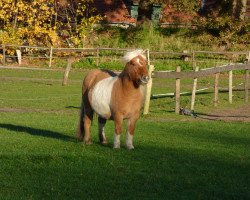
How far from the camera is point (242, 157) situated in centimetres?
1516

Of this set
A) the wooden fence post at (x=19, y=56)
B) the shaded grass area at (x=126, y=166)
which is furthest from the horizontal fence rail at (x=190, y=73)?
the wooden fence post at (x=19, y=56)

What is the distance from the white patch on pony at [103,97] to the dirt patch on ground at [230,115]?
9.79 meters

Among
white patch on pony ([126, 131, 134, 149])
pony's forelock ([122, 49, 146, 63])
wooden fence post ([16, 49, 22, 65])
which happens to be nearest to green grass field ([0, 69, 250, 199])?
white patch on pony ([126, 131, 134, 149])

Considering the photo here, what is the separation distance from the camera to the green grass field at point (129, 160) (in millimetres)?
11055

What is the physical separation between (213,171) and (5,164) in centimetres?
331

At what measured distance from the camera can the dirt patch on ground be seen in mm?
25328

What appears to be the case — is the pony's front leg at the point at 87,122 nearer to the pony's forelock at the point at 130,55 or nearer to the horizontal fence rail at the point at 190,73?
the pony's forelock at the point at 130,55

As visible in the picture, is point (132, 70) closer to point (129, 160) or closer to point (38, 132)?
point (129, 160)

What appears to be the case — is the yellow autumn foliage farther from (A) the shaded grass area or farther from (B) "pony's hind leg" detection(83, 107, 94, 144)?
(B) "pony's hind leg" detection(83, 107, 94, 144)

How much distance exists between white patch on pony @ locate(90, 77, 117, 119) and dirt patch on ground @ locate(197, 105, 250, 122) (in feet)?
32.1

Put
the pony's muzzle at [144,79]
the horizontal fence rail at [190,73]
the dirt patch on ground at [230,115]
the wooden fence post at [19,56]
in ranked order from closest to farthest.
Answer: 1. the pony's muzzle at [144,79]
2. the dirt patch on ground at [230,115]
3. the horizontal fence rail at [190,73]
4. the wooden fence post at [19,56]

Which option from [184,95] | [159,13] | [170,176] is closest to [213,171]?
[170,176]

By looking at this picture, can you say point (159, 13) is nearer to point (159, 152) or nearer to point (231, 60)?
point (231, 60)

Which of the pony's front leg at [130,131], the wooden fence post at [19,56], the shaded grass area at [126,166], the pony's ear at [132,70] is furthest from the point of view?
the wooden fence post at [19,56]
